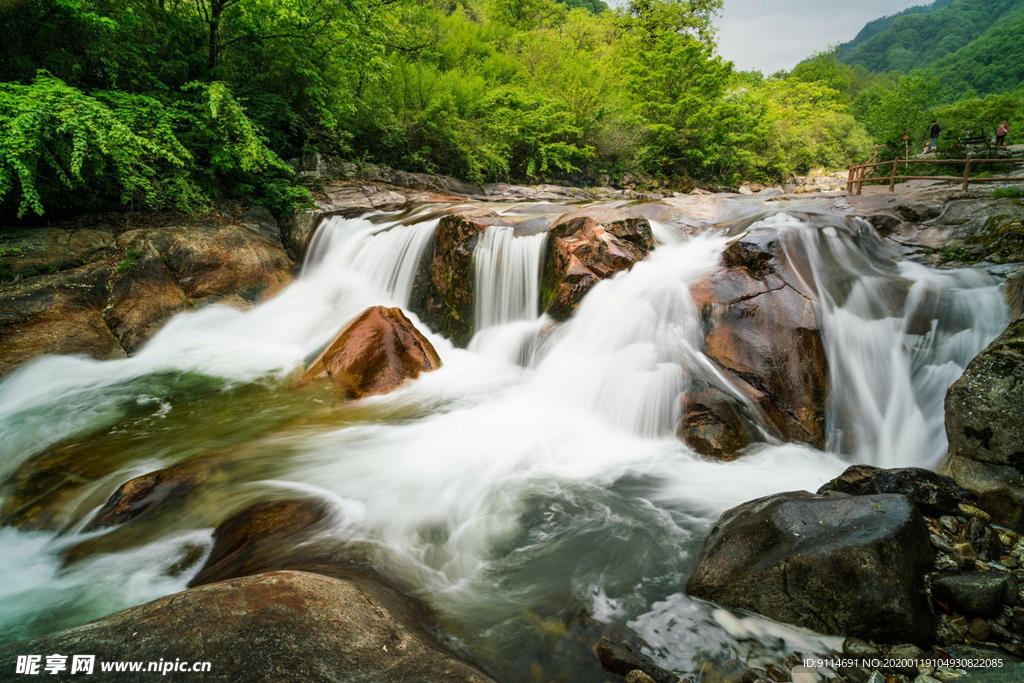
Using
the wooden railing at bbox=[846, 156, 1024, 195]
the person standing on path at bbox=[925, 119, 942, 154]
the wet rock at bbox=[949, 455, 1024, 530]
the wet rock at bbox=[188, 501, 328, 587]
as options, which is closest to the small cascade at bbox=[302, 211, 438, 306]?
the wet rock at bbox=[188, 501, 328, 587]

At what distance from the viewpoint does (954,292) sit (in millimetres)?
5664

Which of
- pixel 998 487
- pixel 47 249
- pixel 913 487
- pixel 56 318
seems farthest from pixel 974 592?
pixel 47 249

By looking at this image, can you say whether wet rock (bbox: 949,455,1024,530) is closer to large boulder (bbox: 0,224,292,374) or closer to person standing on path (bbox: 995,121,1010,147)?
large boulder (bbox: 0,224,292,374)

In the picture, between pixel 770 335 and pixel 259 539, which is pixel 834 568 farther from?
pixel 259 539

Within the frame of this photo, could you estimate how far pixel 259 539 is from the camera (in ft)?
11.7

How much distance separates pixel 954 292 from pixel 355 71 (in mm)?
13118

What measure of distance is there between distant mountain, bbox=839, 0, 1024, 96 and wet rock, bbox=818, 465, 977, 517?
6993 cm

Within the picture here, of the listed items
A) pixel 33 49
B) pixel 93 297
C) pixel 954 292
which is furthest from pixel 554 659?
pixel 33 49

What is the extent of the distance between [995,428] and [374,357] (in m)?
6.49

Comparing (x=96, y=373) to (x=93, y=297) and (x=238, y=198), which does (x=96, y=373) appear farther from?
(x=238, y=198)

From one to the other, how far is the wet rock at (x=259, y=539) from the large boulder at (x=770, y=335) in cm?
469

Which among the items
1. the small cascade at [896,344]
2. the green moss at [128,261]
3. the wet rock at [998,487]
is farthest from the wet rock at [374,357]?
the wet rock at [998,487]

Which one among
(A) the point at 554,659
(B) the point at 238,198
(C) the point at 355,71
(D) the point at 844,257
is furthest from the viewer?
(C) the point at 355,71

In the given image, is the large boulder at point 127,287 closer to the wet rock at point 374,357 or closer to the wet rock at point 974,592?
the wet rock at point 374,357
